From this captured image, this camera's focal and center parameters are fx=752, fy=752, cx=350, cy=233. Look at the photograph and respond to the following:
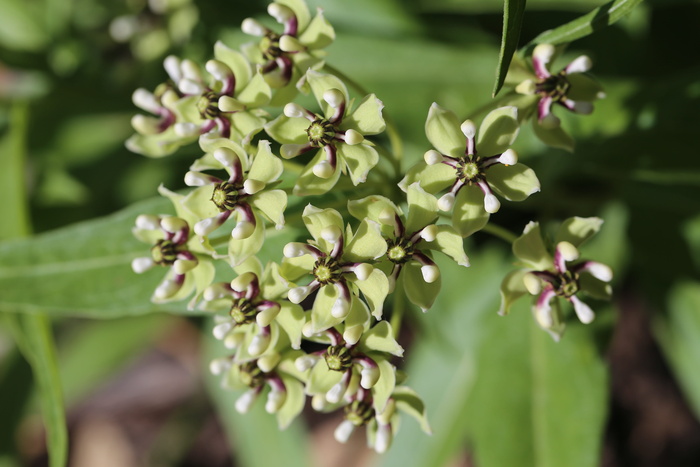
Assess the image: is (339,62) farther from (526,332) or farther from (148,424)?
(148,424)

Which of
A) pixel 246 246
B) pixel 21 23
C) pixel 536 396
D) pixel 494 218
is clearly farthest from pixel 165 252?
pixel 21 23

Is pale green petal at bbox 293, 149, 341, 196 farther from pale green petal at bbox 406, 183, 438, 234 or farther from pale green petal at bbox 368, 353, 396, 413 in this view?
pale green petal at bbox 368, 353, 396, 413

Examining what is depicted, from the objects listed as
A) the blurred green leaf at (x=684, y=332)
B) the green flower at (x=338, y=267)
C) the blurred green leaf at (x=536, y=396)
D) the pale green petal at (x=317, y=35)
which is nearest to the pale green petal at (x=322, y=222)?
the green flower at (x=338, y=267)

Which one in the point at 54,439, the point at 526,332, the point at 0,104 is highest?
the point at 526,332

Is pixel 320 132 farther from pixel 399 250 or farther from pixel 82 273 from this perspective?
pixel 82 273

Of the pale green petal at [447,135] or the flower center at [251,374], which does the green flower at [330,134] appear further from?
the flower center at [251,374]

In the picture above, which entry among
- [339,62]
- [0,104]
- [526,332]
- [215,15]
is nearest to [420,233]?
[526,332]
